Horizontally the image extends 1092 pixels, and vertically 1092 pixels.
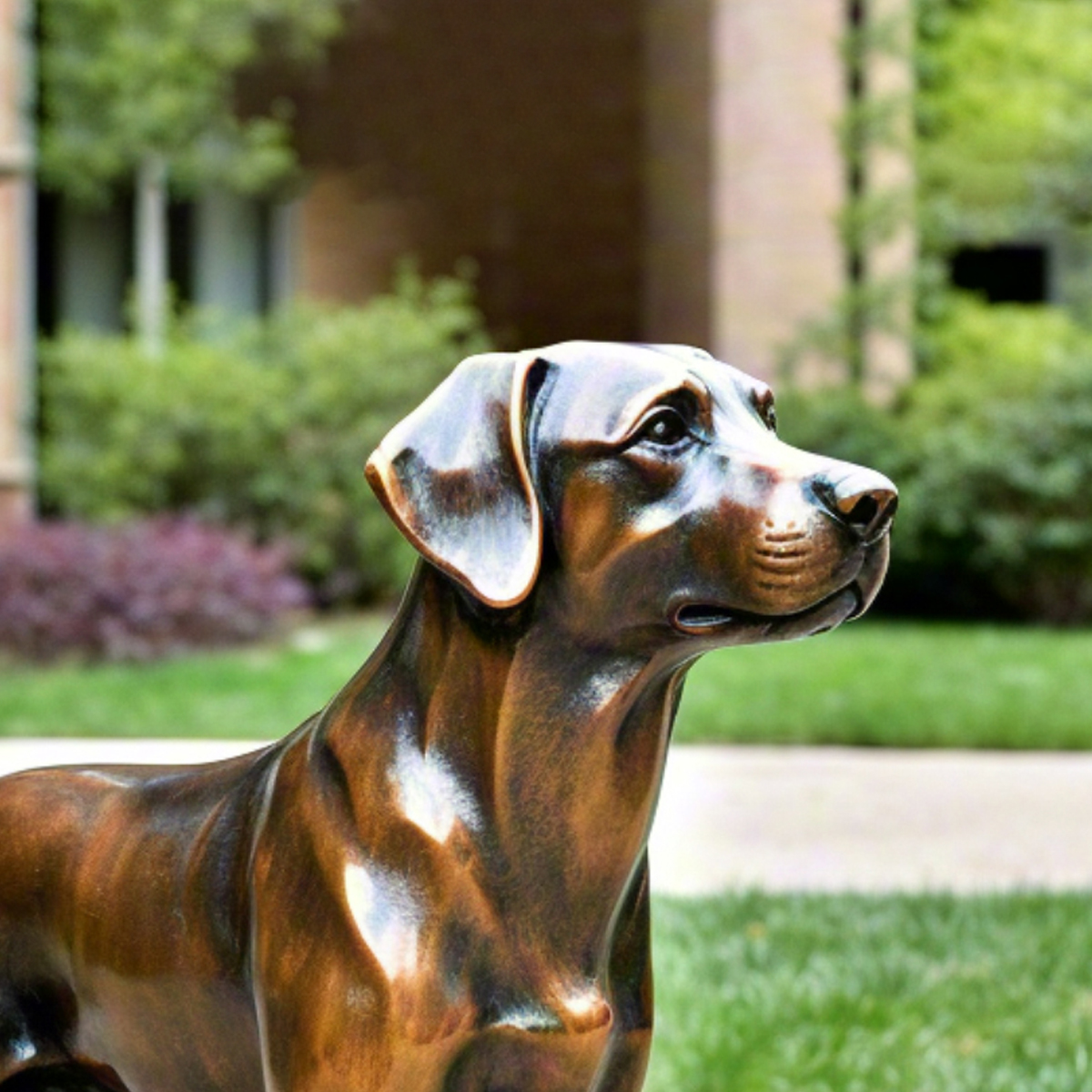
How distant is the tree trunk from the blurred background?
0.04 meters

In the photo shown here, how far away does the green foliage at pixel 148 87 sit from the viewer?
45.4 ft

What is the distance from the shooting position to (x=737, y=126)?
15.3 metres

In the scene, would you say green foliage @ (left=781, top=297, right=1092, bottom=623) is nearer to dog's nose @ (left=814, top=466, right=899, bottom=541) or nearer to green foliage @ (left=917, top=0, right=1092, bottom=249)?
green foliage @ (left=917, top=0, right=1092, bottom=249)

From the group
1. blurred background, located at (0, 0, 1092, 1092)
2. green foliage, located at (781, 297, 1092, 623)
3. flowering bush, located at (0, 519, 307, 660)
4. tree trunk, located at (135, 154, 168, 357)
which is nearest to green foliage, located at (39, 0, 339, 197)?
blurred background, located at (0, 0, 1092, 1092)

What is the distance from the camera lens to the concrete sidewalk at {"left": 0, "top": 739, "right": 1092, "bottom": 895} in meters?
5.27

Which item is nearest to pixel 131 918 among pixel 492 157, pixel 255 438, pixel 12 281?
pixel 255 438

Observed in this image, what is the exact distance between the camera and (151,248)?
14.5m

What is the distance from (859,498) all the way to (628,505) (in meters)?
0.22

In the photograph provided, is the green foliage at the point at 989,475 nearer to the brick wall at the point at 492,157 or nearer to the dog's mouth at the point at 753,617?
the brick wall at the point at 492,157

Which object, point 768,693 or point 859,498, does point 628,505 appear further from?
point 768,693

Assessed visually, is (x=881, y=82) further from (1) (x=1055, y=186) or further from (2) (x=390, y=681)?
(2) (x=390, y=681)

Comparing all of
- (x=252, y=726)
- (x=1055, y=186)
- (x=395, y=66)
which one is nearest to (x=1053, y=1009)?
(x=252, y=726)

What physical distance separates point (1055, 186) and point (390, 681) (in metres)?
14.4

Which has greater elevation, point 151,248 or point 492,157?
point 492,157
